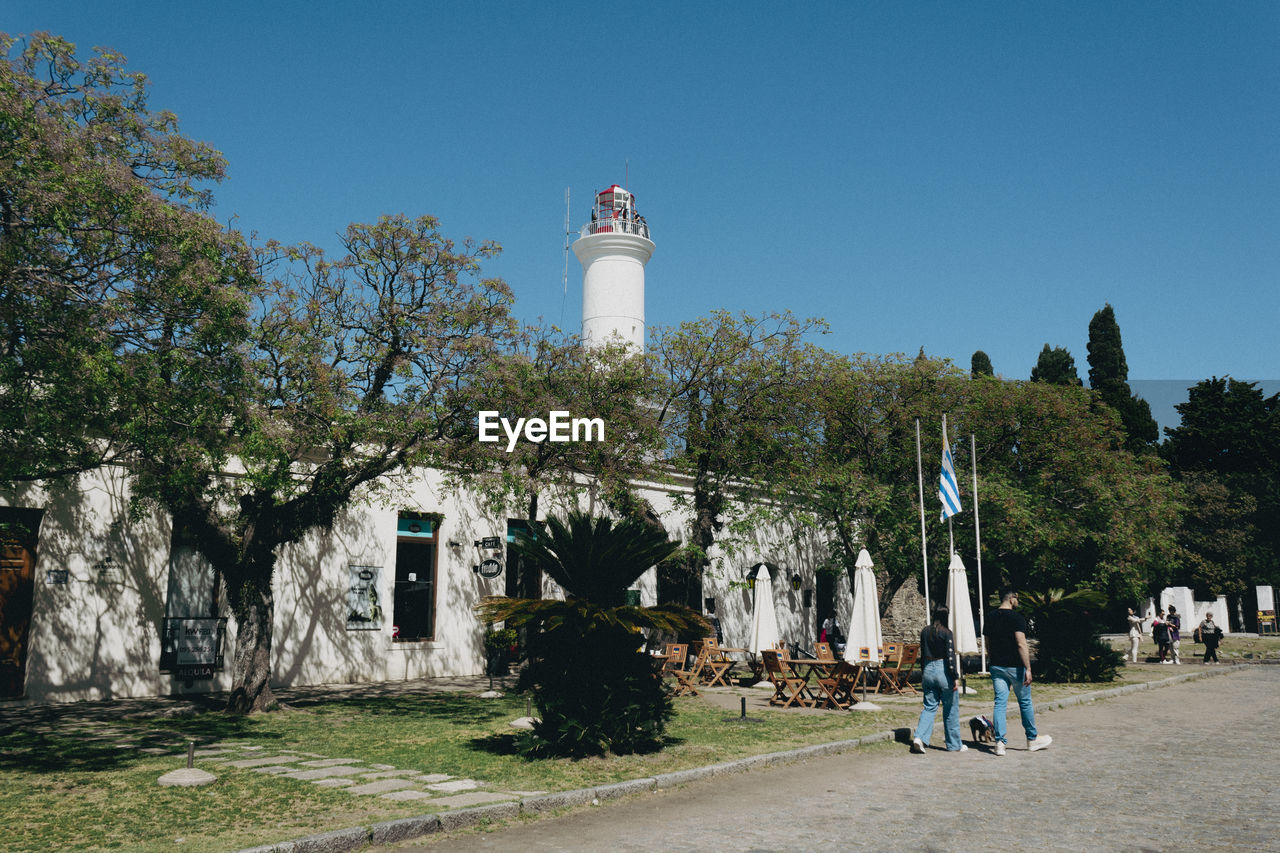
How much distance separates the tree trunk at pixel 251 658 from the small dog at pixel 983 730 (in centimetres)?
1037

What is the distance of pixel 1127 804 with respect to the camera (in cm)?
781

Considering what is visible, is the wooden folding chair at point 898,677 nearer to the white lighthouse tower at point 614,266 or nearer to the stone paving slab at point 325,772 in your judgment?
the stone paving slab at point 325,772

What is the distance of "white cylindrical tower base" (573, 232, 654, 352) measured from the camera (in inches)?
1522

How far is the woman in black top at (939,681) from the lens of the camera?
10.6 m

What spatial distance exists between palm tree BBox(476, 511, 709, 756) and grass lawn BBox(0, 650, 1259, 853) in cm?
33

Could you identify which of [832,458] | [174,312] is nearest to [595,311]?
[832,458]

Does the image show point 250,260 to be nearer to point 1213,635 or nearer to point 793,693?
point 793,693

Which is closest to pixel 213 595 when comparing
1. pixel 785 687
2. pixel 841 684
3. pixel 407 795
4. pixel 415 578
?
pixel 415 578

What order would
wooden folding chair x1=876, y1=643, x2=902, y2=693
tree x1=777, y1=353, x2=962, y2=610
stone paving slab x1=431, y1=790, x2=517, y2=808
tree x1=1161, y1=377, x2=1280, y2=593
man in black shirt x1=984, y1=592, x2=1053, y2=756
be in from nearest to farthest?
stone paving slab x1=431, y1=790, x2=517, y2=808
man in black shirt x1=984, y1=592, x2=1053, y2=756
wooden folding chair x1=876, y1=643, x2=902, y2=693
tree x1=777, y1=353, x2=962, y2=610
tree x1=1161, y1=377, x2=1280, y2=593

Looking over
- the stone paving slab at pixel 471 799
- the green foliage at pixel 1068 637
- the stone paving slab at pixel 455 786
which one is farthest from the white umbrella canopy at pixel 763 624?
the stone paving slab at pixel 471 799

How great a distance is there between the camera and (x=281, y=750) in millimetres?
10695

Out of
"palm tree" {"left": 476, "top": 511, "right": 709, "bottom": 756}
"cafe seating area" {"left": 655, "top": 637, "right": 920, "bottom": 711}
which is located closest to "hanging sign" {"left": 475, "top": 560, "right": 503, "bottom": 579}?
"cafe seating area" {"left": 655, "top": 637, "right": 920, "bottom": 711}

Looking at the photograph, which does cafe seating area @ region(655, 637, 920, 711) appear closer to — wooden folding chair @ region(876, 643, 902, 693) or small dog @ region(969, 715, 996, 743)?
wooden folding chair @ region(876, 643, 902, 693)

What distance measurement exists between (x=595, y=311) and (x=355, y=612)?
21.3 meters
